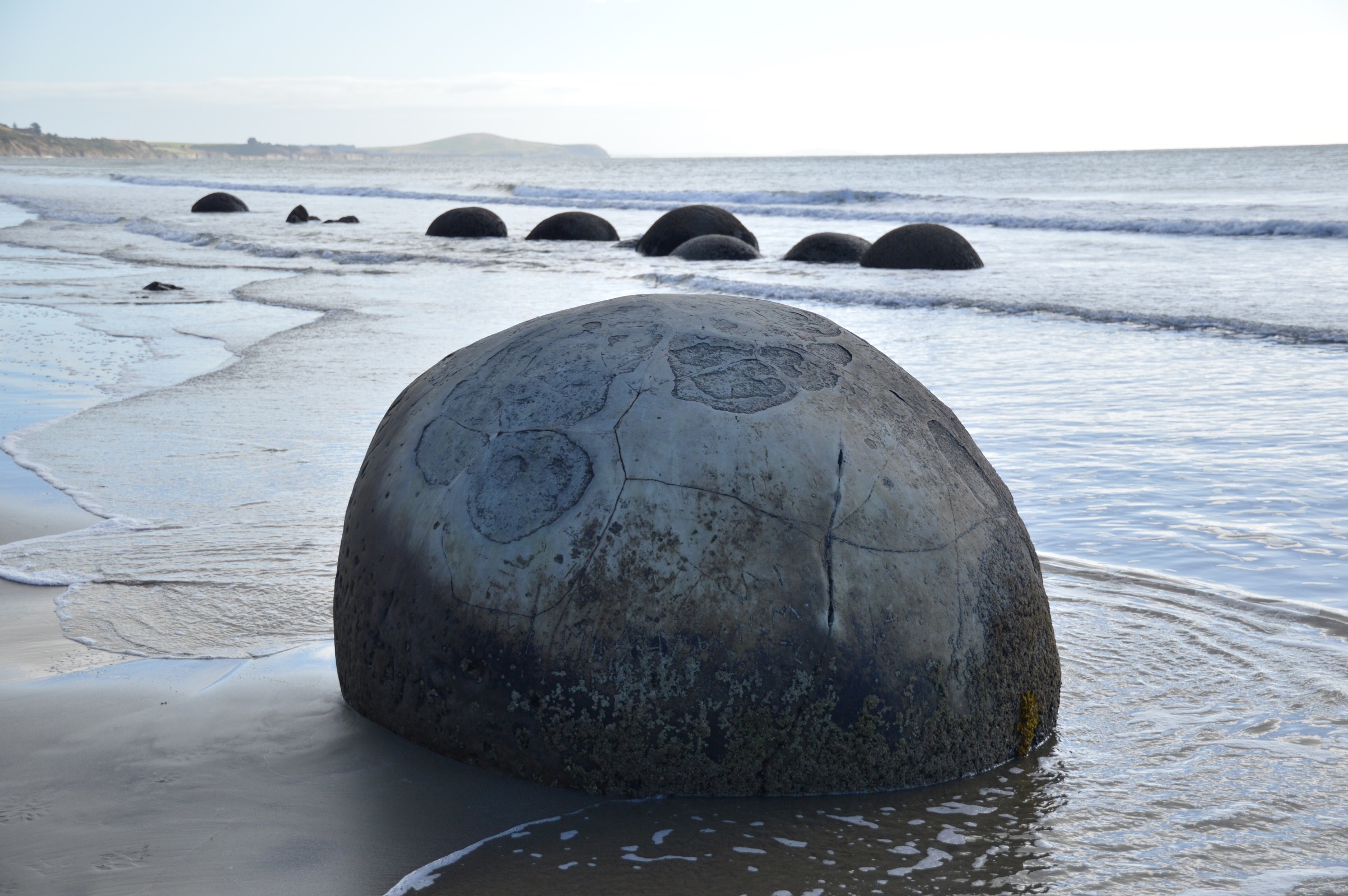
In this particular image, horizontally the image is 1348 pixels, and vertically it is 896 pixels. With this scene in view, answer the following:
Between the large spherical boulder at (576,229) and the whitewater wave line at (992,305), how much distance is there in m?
8.08

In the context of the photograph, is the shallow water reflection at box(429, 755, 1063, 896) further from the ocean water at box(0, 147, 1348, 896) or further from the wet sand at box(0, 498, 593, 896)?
the wet sand at box(0, 498, 593, 896)

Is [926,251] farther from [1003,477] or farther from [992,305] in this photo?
[1003,477]

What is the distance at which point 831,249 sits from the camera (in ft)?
58.5

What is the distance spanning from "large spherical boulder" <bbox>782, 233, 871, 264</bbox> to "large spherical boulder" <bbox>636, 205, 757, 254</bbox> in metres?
1.91

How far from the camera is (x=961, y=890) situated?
2143 millimetres

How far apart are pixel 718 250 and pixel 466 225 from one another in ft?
26.3

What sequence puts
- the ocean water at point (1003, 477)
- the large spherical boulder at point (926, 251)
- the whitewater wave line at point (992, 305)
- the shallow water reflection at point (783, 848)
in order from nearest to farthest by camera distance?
1. the shallow water reflection at point (783, 848)
2. the ocean water at point (1003, 477)
3. the whitewater wave line at point (992, 305)
4. the large spherical boulder at point (926, 251)

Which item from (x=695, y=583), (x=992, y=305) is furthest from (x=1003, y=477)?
(x=992, y=305)

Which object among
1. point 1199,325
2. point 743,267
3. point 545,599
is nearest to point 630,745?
point 545,599

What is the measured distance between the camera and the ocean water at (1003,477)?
7.49 ft

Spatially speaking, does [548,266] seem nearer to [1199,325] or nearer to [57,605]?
[1199,325]

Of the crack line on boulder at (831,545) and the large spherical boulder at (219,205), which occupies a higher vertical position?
the large spherical boulder at (219,205)

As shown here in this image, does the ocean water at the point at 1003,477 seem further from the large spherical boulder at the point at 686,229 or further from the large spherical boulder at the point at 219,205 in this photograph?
the large spherical boulder at the point at 219,205

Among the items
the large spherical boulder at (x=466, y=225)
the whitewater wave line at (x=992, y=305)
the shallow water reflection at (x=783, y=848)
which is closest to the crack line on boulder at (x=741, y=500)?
the shallow water reflection at (x=783, y=848)
